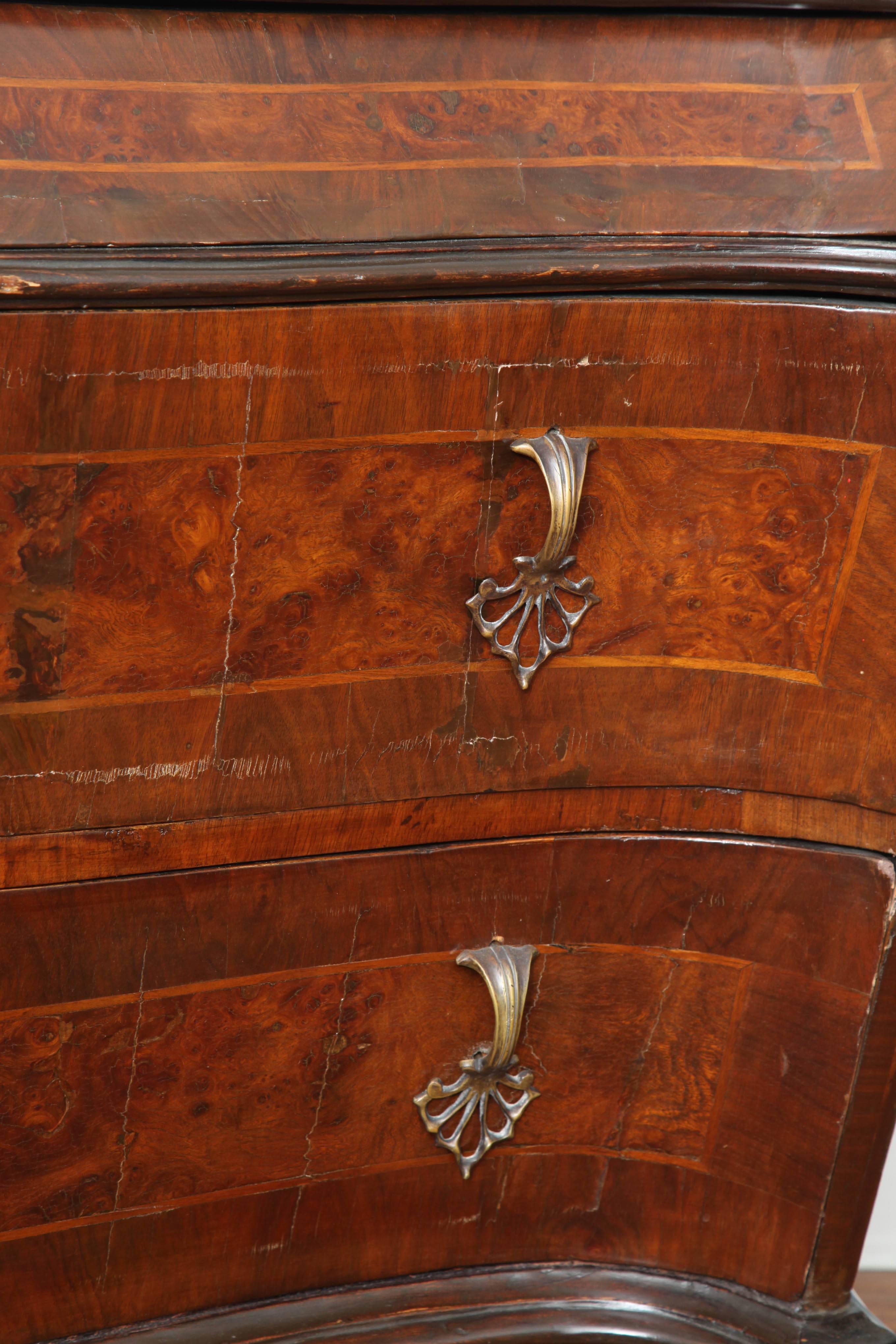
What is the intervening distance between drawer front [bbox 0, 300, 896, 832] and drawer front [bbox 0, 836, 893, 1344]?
0.21 ft

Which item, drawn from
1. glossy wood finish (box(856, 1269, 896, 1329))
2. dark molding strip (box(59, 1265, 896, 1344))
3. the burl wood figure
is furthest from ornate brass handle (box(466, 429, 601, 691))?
glossy wood finish (box(856, 1269, 896, 1329))

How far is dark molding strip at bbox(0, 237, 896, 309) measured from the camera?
61 cm

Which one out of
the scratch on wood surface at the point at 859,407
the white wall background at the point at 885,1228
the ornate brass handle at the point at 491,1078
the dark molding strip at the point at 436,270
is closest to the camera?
the dark molding strip at the point at 436,270

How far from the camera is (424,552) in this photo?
72 cm

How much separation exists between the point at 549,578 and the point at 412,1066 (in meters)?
0.32

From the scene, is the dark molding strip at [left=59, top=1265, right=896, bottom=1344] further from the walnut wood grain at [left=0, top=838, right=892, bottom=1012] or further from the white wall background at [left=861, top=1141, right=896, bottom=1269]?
the white wall background at [left=861, top=1141, right=896, bottom=1269]

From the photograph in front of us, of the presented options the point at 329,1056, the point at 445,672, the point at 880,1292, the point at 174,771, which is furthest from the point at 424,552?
the point at 880,1292

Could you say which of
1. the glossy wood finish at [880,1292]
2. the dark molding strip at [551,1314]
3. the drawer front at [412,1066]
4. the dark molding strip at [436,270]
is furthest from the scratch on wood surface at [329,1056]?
the glossy wood finish at [880,1292]

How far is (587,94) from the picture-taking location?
698 millimetres

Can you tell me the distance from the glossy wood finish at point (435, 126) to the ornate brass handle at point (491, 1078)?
42cm

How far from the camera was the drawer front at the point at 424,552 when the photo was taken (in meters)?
0.65

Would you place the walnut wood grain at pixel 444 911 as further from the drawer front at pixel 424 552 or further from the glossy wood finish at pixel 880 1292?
the glossy wood finish at pixel 880 1292

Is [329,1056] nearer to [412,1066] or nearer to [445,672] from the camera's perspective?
[412,1066]

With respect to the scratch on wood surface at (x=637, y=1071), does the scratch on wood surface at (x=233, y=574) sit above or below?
above
